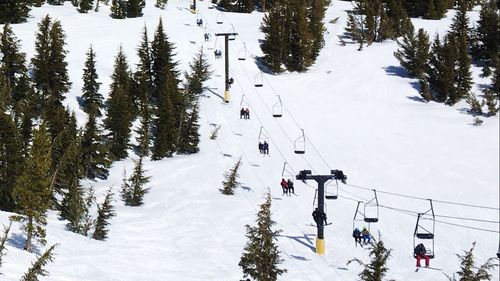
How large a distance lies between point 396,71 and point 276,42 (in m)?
14.7

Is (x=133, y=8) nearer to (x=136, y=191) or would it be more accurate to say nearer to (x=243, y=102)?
(x=243, y=102)

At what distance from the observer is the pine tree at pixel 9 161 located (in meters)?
31.2

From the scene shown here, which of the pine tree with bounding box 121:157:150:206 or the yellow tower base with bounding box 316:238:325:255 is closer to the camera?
the yellow tower base with bounding box 316:238:325:255

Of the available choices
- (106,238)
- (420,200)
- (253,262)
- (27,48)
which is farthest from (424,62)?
(253,262)

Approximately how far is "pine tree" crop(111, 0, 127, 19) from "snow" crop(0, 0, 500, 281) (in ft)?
4.82

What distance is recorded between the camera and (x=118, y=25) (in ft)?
251

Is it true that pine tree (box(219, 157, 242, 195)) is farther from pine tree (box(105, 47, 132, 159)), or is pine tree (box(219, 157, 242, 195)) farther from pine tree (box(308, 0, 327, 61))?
pine tree (box(308, 0, 327, 61))

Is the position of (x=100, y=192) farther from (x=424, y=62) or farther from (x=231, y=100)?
(x=424, y=62)

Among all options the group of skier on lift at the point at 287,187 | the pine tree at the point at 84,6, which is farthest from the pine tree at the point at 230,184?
the pine tree at the point at 84,6

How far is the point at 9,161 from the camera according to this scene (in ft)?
104

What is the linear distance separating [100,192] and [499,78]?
45.0 m

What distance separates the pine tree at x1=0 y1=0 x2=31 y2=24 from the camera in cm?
6844

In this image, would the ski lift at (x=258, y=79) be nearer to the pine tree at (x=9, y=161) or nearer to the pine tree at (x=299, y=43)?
the pine tree at (x=299, y=43)

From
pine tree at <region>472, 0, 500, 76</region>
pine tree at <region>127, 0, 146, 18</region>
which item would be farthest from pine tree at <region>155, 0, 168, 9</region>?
pine tree at <region>472, 0, 500, 76</region>
